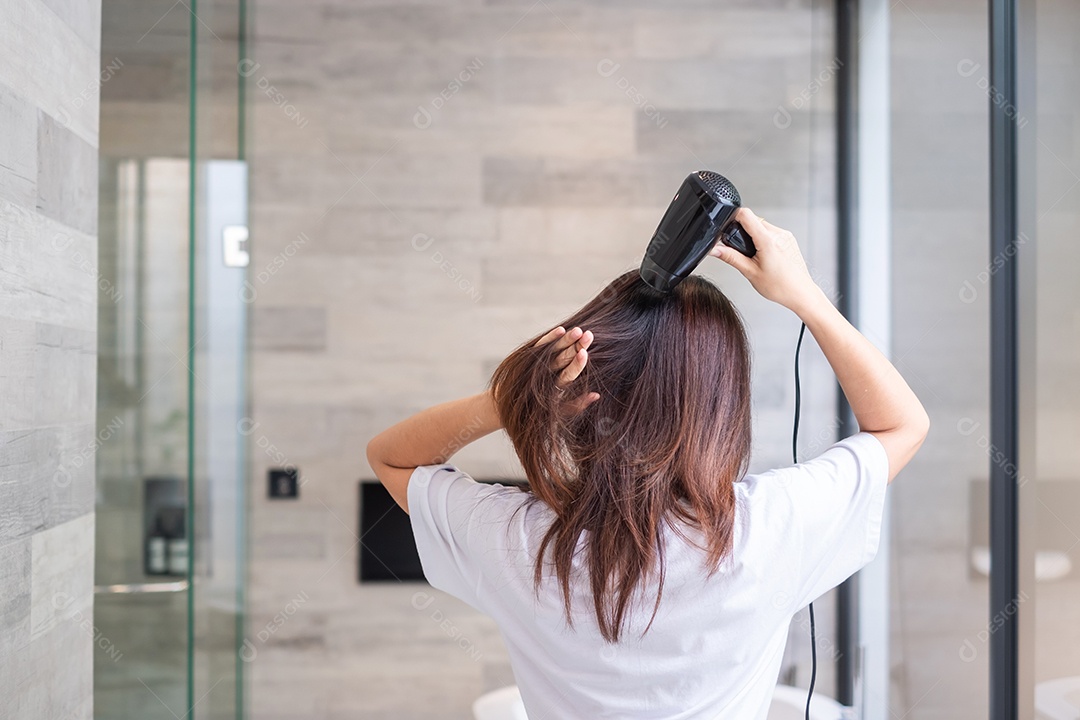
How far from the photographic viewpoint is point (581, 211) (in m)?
2.02

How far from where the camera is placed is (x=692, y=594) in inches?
27.8

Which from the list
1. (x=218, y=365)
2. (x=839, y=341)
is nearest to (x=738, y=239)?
(x=839, y=341)

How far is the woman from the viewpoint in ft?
2.33

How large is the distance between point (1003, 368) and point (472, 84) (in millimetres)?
1393

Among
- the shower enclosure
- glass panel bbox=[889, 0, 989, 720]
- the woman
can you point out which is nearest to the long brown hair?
the woman

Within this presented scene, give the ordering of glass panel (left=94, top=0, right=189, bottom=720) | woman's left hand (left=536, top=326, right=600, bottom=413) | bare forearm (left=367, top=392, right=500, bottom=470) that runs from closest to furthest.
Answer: woman's left hand (left=536, top=326, right=600, bottom=413) < bare forearm (left=367, top=392, right=500, bottom=470) < glass panel (left=94, top=0, right=189, bottom=720)

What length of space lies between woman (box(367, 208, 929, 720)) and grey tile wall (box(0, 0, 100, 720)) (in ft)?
1.51

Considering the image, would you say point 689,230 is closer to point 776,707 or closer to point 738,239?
point 738,239

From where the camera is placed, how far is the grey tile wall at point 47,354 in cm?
79

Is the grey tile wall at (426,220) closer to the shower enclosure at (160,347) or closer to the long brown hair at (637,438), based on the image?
the shower enclosure at (160,347)

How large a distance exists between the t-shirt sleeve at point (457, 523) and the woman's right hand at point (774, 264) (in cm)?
33

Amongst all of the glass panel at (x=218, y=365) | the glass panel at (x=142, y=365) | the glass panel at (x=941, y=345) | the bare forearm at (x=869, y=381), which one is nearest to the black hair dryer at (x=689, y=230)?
the bare forearm at (x=869, y=381)

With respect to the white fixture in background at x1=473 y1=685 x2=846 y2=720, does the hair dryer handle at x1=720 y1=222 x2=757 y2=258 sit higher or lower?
higher

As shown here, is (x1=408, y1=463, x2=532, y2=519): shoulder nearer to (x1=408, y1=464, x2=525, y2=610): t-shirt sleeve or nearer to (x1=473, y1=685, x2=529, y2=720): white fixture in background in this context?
(x1=408, y1=464, x2=525, y2=610): t-shirt sleeve
